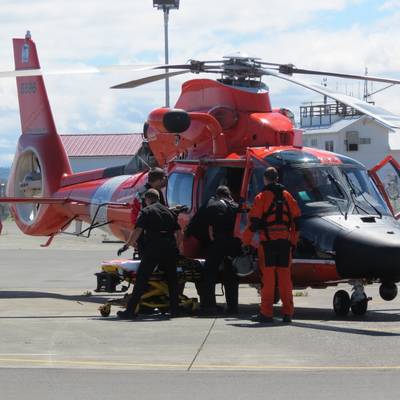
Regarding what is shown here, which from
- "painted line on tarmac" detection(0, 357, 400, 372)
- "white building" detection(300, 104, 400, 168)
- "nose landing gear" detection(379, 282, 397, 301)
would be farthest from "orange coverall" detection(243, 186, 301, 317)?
"white building" detection(300, 104, 400, 168)

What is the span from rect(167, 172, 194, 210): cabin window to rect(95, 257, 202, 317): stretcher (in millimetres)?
1142

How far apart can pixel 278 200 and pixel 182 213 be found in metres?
2.78

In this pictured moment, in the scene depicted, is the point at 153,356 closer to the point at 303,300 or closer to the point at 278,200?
the point at 278,200

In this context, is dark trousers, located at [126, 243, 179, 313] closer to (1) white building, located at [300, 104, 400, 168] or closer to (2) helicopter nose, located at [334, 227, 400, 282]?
(2) helicopter nose, located at [334, 227, 400, 282]

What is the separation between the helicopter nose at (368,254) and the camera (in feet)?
39.6

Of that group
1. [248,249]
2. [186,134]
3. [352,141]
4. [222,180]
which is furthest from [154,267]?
[352,141]

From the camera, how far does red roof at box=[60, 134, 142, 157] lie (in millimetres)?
90006

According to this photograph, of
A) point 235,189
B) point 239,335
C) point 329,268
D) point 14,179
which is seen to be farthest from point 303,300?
point 14,179

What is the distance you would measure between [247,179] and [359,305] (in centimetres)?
224

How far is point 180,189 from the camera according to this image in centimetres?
1502

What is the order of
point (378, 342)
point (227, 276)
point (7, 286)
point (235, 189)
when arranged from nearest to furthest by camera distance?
point (378, 342)
point (227, 276)
point (235, 189)
point (7, 286)

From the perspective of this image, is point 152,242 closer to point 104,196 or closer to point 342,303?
point 342,303

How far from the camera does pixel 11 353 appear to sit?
388 inches

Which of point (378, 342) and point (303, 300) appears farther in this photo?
point (303, 300)
